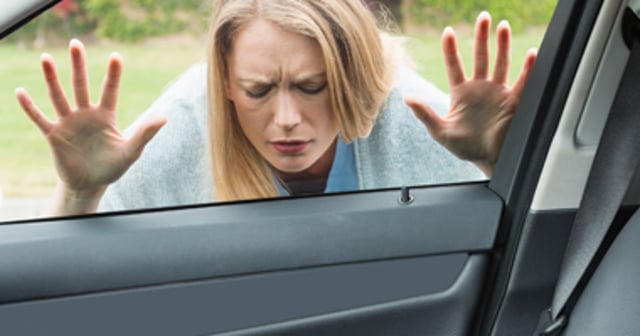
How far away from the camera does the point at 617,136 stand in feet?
6.62

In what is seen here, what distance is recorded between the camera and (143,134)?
1.94m

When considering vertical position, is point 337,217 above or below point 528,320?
above

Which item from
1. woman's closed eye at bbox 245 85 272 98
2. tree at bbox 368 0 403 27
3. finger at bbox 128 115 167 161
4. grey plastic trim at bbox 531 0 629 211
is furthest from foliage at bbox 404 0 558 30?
finger at bbox 128 115 167 161

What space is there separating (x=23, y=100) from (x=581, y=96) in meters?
1.25

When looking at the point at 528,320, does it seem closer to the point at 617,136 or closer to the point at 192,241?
the point at 617,136

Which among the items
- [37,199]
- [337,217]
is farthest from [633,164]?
[37,199]

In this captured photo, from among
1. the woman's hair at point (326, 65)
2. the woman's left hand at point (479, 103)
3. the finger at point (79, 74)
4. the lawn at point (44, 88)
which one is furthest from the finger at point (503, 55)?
the finger at point (79, 74)

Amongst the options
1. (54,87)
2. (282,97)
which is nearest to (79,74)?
(54,87)

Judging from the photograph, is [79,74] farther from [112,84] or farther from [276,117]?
[276,117]

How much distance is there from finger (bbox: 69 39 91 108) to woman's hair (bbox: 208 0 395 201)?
0.27 m

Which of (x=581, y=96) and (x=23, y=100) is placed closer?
(x=23, y=100)

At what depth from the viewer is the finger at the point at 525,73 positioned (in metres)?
2.12

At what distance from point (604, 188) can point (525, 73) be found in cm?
34

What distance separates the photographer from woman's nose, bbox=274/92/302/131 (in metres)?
1.99
